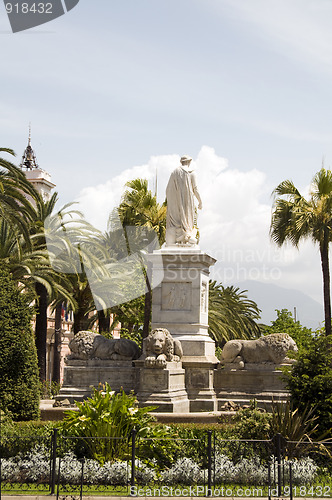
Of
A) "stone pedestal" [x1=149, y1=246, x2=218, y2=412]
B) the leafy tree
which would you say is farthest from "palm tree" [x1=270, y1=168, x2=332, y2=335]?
"stone pedestal" [x1=149, y1=246, x2=218, y2=412]

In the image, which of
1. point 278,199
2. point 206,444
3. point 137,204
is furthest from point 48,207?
point 206,444

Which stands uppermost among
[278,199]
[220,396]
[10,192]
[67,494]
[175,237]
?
[278,199]

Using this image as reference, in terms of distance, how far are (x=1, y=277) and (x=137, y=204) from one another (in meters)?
17.1

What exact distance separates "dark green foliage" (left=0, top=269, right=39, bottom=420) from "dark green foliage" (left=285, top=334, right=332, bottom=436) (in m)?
5.22

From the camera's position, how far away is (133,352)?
61.3 ft

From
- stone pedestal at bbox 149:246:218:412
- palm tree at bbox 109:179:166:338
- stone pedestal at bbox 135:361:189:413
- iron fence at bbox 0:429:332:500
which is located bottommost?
iron fence at bbox 0:429:332:500

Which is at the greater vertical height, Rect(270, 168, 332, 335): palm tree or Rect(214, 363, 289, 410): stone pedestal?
Rect(270, 168, 332, 335): palm tree

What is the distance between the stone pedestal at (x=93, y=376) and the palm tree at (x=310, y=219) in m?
11.8

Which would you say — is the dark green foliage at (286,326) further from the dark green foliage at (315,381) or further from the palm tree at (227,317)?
the dark green foliage at (315,381)

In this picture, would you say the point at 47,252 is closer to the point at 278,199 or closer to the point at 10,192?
the point at 10,192

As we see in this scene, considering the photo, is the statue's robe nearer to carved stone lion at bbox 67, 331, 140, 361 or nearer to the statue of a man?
the statue of a man

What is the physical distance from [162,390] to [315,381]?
4.43 m

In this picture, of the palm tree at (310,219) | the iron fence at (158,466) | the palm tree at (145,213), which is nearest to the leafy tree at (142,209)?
the palm tree at (145,213)

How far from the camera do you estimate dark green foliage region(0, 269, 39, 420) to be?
15.5m
